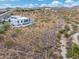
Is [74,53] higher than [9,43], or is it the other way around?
[9,43]

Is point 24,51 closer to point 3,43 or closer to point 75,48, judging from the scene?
point 3,43

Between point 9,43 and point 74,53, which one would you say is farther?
point 9,43

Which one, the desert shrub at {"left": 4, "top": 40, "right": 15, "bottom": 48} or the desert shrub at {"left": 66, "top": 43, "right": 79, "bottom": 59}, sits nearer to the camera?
the desert shrub at {"left": 66, "top": 43, "right": 79, "bottom": 59}

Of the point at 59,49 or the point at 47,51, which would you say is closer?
the point at 47,51

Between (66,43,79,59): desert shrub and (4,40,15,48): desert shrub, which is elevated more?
(4,40,15,48): desert shrub

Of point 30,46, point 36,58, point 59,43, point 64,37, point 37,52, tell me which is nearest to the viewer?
point 36,58

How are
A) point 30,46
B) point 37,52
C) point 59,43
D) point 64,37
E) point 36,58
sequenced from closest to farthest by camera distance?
1. point 36,58
2. point 37,52
3. point 30,46
4. point 59,43
5. point 64,37

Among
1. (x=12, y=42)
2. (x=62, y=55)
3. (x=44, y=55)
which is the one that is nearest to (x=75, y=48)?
(x=62, y=55)

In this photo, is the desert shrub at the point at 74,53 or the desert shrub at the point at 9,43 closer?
the desert shrub at the point at 74,53

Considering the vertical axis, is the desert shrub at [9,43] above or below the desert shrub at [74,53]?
above
